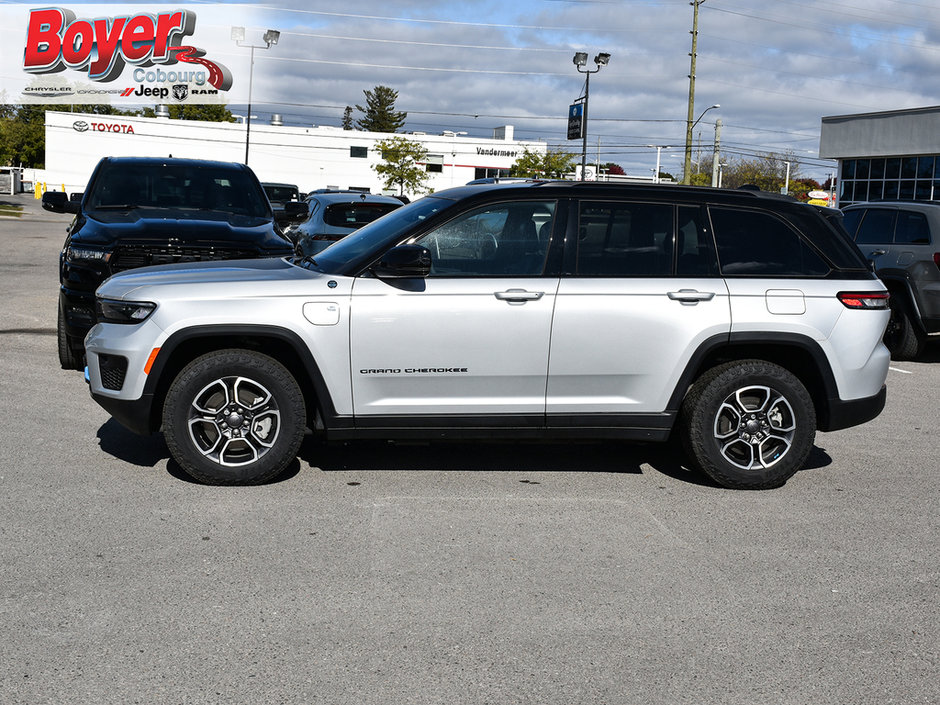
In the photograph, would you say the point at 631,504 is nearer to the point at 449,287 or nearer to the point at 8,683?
the point at 449,287

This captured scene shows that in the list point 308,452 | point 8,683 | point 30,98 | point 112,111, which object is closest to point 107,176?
point 308,452

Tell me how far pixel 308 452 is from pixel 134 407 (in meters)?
1.36

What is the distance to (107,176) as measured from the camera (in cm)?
1005

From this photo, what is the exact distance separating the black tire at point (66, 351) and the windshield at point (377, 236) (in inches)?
130

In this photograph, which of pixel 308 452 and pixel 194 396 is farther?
pixel 308 452

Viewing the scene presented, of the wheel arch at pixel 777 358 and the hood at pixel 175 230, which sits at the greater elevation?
the hood at pixel 175 230

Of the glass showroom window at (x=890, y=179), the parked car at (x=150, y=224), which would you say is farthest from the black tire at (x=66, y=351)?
the glass showroom window at (x=890, y=179)

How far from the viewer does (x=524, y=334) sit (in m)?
5.83

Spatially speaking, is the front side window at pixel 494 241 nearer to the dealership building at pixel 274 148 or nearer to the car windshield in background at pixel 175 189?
the car windshield in background at pixel 175 189

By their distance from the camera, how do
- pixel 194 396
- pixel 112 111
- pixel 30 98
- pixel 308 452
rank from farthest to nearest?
pixel 112 111 < pixel 30 98 < pixel 308 452 < pixel 194 396

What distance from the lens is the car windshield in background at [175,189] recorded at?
990 centimetres

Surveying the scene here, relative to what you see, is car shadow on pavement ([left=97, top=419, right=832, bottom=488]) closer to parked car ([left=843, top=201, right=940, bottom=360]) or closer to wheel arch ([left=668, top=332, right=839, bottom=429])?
wheel arch ([left=668, top=332, right=839, bottom=429])

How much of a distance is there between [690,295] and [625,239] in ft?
1.66

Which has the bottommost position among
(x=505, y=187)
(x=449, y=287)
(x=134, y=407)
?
(x=134, y=407)
